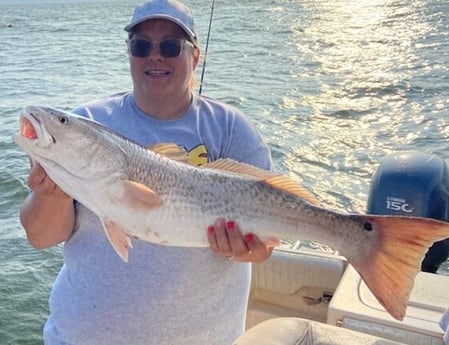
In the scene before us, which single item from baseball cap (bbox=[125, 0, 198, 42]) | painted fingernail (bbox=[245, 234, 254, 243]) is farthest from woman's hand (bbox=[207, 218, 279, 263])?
baseball cap (bbox=[125, 0, 198, 42])

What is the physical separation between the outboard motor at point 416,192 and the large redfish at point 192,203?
8.20ft

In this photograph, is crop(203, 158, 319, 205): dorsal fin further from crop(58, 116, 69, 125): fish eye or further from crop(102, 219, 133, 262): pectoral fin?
crop(58, 116, 69, 125): fish eye

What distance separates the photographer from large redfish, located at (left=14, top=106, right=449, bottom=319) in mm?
2371

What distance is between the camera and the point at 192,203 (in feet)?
8.32

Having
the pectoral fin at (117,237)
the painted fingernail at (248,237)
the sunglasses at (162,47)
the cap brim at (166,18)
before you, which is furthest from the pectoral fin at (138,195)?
the cap brim at (166,18)

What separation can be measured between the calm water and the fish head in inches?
175

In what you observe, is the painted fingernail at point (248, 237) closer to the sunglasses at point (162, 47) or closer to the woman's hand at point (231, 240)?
the woman's hand at point (231, 240)

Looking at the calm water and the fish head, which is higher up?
the fish head

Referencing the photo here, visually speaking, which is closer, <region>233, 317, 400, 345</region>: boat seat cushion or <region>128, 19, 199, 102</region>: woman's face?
<region>128, 19, 199, 102</region>: woman's face

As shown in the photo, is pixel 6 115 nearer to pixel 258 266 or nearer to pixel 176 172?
pixel 258 266

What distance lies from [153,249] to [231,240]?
1.38 feet

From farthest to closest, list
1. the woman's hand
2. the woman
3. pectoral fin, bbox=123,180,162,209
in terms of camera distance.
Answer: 1. the woman
2. the woman's hand
3. pectoral fin, bbox=123,180,162,209

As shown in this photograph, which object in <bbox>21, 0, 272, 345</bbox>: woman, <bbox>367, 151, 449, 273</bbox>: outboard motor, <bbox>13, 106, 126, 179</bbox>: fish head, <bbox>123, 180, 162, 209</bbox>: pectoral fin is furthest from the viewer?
<bbox>367, 151, 449, 273</bbox>: outboard motor

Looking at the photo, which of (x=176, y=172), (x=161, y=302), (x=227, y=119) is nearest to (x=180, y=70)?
(x=227, y=119)
